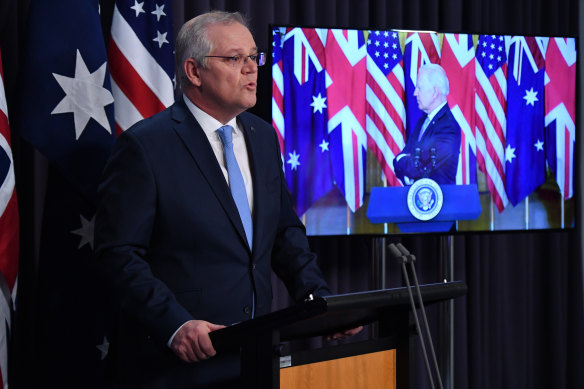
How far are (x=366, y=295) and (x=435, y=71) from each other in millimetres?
1995

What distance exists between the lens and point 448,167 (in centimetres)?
340

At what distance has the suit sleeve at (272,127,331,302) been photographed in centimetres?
221

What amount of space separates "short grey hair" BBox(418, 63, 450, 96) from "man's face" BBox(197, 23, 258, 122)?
138 centimetres

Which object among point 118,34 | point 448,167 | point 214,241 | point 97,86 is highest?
point 118,34

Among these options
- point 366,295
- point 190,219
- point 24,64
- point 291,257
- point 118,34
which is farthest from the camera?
point 118,34

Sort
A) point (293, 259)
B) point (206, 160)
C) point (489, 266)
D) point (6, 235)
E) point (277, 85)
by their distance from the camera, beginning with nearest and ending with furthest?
point (206, 160)
point (293, 259)
point (6, 235)
point (277, 85)
point (489, 266)

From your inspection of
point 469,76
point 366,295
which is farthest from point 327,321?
point 469,76

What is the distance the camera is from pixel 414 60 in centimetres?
338

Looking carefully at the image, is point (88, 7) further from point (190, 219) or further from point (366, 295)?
point (366, 295)

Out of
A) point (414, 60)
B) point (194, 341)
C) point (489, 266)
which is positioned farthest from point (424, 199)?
point (194, 341)

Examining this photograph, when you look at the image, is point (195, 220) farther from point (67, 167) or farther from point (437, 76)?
point (437, 76)

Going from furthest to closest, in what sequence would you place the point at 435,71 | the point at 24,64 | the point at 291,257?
the point at 435,71
the point at 24,64
the point at 291,257

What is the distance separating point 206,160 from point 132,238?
31cm

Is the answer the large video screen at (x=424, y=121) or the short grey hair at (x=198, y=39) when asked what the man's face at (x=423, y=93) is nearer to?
the large video screen at (x=424, y=121)
